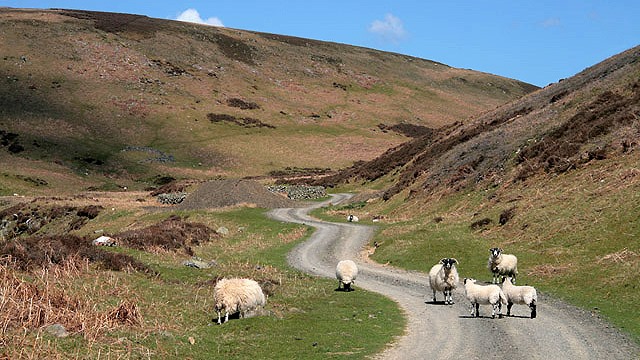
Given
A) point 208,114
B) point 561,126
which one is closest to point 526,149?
point 561,126

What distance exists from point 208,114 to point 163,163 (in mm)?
35982

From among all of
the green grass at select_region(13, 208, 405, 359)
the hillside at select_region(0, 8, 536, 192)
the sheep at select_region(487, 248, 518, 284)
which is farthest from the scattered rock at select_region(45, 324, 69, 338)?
the hillside at select_region(0, 8, 536, 192)

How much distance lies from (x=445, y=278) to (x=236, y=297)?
371 inches

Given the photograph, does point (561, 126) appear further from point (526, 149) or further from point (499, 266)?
point (499, 266)

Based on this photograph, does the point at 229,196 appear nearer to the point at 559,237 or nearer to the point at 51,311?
the point at 559,237

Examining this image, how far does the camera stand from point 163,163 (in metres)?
132

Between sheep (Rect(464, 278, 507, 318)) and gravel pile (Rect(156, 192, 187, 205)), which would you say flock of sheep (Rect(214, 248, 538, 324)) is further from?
gravel pile (Rect(156, 192, 187, 205))

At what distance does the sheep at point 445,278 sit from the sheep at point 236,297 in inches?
322

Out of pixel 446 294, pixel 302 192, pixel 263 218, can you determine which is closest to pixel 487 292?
pixel 446 294

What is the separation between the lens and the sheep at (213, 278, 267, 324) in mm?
19172

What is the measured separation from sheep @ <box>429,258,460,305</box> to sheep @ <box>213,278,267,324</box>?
818 cm

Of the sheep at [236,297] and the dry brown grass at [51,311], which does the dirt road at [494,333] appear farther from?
the dry brown grass at [51,311]

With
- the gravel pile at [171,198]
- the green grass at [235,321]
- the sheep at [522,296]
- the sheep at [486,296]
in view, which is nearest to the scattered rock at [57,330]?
the green grass at [235,321]

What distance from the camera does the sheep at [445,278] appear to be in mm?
23672
